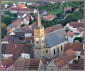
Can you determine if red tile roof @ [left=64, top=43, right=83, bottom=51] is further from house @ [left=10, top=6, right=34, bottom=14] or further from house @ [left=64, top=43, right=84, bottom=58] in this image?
house @ [left=10, top=6, right=34, bottom=14]

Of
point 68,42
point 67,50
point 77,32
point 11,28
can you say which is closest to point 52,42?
point 67,50

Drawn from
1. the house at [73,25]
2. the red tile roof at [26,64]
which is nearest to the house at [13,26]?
the house at [73,25]

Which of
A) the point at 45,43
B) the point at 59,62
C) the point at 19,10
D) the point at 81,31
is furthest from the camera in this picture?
the point at 19,10

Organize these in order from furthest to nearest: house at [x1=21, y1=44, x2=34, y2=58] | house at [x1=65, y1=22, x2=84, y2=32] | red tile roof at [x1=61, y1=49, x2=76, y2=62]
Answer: house at [x1=65, y1=22, x2=84, y2=32] < house at [x1=21, y1=44, x2=34, y2=58] < red tile roof at [x1=61, y1=49, x2=76, y2=62]

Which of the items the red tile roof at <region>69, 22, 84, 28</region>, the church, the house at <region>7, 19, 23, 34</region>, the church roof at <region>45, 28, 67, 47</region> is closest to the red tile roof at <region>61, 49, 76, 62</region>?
the church

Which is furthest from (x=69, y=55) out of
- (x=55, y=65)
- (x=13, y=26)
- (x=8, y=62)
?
(x=13, y=26)

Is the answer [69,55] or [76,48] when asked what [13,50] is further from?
[76,48]

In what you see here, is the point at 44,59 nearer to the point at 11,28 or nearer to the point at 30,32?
the point at 30,32
